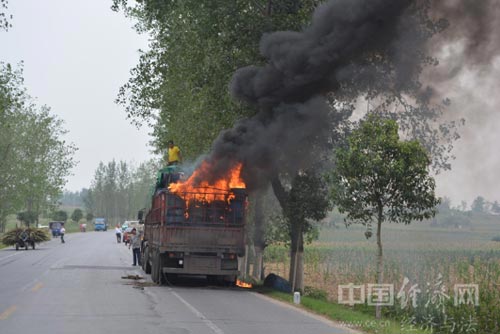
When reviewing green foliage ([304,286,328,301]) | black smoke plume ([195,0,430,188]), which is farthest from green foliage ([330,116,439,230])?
green foliage ([304,286,328,301])

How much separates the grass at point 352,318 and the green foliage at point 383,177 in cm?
205

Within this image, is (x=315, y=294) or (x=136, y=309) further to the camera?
(x=315, y=294)

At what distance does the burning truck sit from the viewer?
69.7 feet

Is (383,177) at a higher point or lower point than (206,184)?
lower

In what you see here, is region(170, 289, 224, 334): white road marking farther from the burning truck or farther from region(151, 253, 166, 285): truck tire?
region(151, 253, 166, 285): truck tire

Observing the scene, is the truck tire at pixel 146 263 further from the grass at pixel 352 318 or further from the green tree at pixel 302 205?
the grass at pixel 352 318

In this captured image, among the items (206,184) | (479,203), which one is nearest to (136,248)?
(206,184)

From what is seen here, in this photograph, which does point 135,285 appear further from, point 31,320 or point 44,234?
point 44,234

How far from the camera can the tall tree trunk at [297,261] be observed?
21406 millimetres

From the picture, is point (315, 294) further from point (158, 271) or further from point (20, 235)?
point (20, 235)

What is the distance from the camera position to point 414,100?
2003 cm

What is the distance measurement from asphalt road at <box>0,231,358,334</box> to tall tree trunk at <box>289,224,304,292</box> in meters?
1.41

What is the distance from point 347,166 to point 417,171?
4.77 feet

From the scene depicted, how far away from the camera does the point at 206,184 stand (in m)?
21.5
